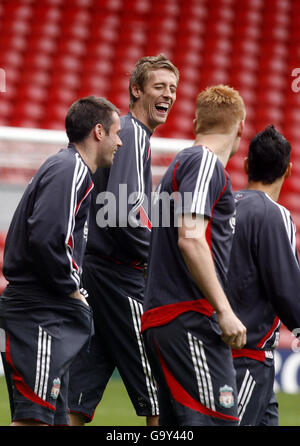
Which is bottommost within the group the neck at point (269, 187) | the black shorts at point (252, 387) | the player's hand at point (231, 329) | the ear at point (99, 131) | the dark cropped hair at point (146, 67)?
the black shorts at point (252, 387)

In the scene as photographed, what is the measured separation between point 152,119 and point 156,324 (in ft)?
4.75

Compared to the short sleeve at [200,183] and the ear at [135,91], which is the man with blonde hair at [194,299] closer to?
the short sleeve at [200,183]

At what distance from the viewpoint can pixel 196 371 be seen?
3068mm

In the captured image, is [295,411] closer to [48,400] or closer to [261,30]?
[48,400]

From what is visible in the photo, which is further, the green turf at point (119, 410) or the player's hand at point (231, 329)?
the green turf at point (119, 410)

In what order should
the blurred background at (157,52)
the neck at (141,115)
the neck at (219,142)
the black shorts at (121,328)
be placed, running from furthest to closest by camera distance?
the blurred background at (157,52)
the neck at (141,115)
the black shorts at (121,328)
the neck at (219,142)

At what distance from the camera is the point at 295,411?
6.72 meters

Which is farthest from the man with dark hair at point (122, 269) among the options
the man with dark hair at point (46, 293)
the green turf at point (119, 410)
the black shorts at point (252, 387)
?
the green turf at point (119, 410)

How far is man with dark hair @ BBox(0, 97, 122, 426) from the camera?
3344mm

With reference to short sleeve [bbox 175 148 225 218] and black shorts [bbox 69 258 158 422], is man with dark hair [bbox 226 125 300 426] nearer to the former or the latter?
short sleeve [bbox 175 148 225 218]

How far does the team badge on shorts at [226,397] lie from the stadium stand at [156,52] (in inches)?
308

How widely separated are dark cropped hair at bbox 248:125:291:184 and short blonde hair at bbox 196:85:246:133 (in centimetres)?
40

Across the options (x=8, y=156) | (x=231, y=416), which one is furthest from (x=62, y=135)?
(x=231, y=416)

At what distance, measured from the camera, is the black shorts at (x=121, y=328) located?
13.4ft
